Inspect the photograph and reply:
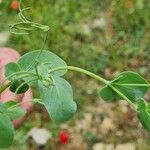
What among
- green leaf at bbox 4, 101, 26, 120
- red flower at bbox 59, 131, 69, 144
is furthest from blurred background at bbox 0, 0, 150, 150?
green leaf at bbox 4, 101, 26, 120

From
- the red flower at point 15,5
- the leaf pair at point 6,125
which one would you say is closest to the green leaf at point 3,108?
the leaf pair at point 6,125

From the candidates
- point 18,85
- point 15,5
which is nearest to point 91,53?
point 15,5

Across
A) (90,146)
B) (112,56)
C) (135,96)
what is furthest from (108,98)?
(112,56)

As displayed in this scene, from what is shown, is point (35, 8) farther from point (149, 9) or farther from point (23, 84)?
point (23, 84)

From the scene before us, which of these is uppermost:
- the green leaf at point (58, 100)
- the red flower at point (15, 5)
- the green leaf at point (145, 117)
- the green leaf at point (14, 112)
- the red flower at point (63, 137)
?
the green leaf at point (58, 100)

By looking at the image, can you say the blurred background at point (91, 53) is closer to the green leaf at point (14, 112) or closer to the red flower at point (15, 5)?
the red flower at point (15, 5)

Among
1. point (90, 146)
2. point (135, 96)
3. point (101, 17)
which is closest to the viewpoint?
point (135, 96)
